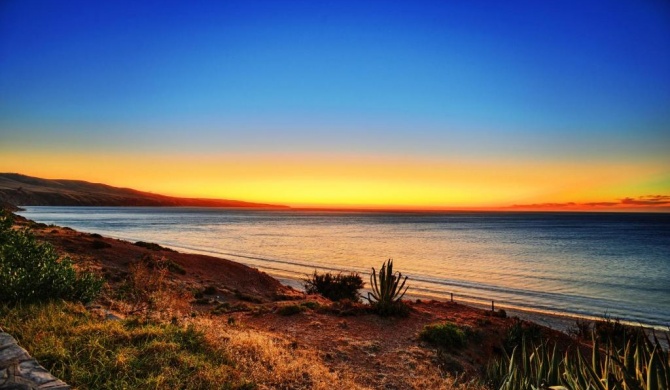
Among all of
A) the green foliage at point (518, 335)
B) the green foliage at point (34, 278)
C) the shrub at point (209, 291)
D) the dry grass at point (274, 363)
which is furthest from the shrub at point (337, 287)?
the green foliage at point (34, 278)

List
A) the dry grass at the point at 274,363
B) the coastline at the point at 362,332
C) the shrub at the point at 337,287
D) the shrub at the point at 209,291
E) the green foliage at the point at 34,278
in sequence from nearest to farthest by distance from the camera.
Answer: the dry grass at the point at 274,363
the green foliage at the point at 34,278
the coastline at the point at 362,332
the shrub at the point at 209,291
the shrub at the point at 337,287

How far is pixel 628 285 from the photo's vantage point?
23953 mm

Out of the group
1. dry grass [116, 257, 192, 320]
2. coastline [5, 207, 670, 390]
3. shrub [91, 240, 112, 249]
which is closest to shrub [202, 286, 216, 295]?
coastline [5, 207, 670, 390]

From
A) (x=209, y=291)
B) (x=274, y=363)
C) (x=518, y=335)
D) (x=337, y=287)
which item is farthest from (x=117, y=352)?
(x=337, y=287)

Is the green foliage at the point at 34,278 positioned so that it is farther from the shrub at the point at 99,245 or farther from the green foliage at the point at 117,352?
the shrub at the point at 99,245

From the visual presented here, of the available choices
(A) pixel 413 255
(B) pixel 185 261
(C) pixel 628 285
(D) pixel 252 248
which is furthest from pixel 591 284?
(D) pixel 252 248

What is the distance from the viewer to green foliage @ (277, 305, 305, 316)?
11.4 m

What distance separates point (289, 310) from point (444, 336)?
4.40 meters

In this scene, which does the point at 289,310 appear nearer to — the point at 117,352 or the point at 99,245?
the point at 117,352

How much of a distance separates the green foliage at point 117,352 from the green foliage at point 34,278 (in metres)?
0.63

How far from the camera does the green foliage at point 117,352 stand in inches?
181

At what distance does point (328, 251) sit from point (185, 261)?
2101cm

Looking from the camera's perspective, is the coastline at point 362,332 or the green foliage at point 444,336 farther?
the green foliage at point 444,336

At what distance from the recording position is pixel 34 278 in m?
7.08
